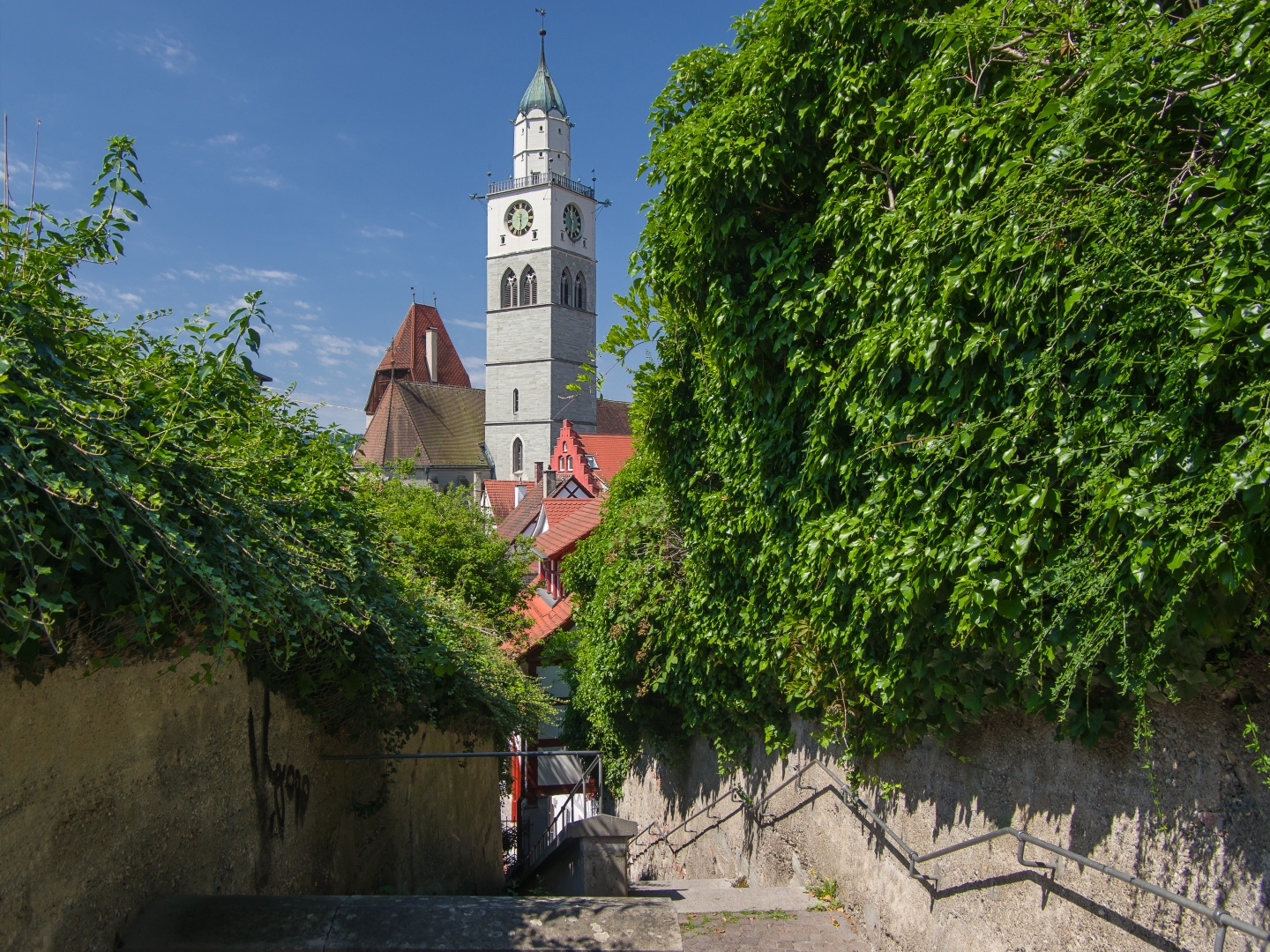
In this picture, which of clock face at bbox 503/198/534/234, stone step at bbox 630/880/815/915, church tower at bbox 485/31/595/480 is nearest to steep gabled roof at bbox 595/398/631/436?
church tower at bbox 485/31/595/480

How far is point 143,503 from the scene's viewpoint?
3221 millimetres

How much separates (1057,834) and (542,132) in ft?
202

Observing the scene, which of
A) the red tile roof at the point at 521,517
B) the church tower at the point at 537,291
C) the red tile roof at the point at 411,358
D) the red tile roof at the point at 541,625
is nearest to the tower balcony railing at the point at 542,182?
the church tower at the point at 537,291

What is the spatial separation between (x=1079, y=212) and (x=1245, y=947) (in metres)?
2.65

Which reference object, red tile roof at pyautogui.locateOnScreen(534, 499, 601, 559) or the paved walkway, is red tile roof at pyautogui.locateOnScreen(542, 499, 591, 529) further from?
the paved walkway

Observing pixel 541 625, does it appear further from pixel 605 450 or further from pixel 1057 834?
pixel 605 450

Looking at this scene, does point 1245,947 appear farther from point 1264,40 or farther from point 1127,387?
point 1264,40

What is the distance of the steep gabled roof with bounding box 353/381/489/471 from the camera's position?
54625mm

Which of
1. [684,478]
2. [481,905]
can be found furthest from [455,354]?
[481,905]

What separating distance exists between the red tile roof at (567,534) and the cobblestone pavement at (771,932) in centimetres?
1267

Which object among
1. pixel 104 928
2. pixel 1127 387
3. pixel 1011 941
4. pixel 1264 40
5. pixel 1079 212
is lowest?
pixel 1011 941

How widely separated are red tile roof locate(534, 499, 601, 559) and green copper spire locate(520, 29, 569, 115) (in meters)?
46.2

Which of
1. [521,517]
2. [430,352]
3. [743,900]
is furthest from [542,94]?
[743,900]

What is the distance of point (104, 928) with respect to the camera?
3.60 m
